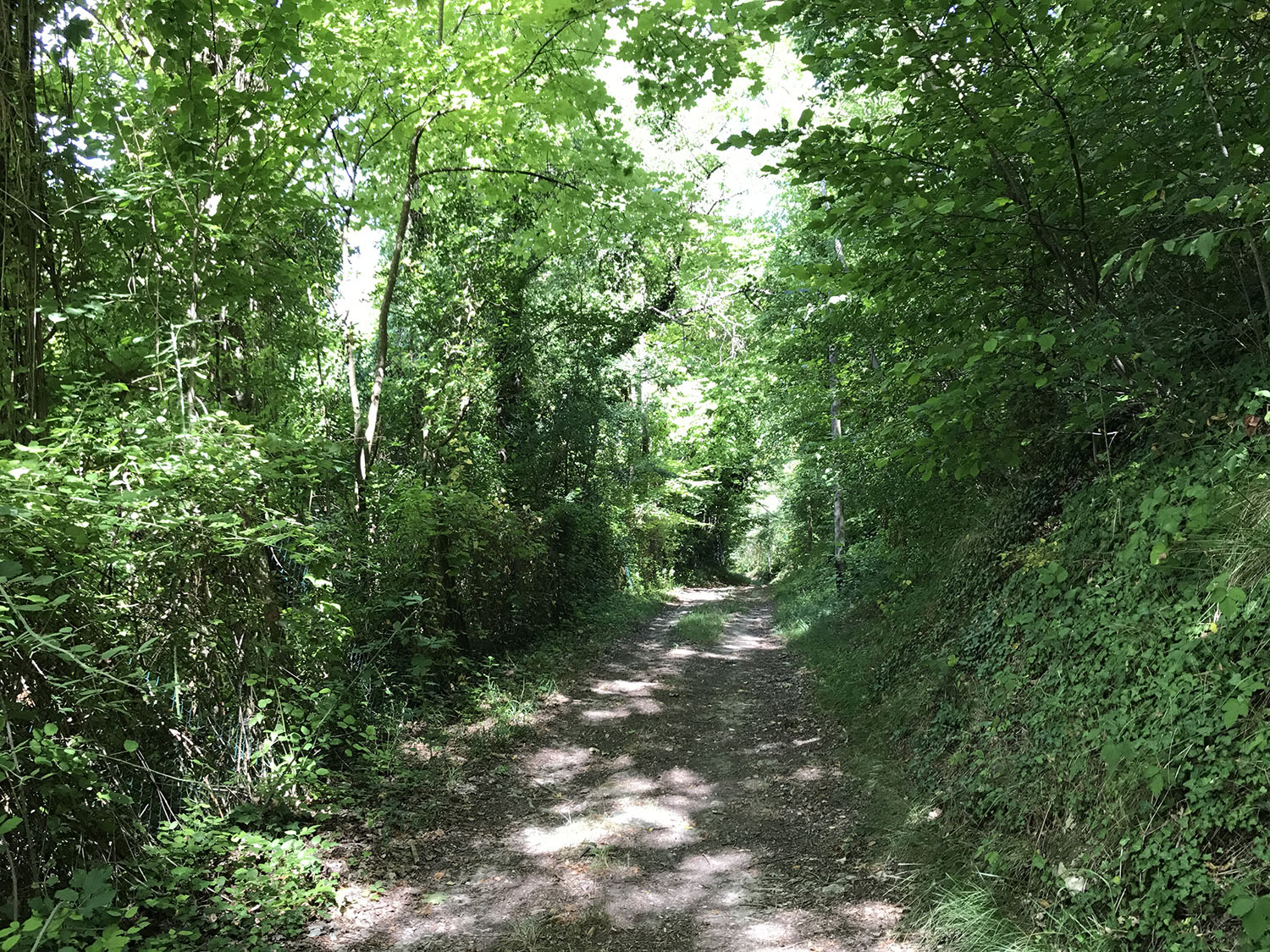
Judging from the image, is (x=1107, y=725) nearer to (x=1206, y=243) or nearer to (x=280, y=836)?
(x=1206, y=243)

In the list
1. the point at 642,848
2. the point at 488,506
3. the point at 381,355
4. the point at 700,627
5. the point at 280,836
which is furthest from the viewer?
the point at 700,627

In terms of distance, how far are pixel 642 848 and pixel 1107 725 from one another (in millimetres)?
2999

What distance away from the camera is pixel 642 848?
479 cm

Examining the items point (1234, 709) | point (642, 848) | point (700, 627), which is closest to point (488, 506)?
point (642, 848)

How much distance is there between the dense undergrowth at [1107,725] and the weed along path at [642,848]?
523 millimetres

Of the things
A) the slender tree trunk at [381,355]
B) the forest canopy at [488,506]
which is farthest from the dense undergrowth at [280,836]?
the slender tree trunk at [381,355]

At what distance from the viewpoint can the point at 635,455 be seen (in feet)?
60.1

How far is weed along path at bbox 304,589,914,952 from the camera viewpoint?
3822mm

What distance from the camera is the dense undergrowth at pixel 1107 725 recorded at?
2736 millimetres

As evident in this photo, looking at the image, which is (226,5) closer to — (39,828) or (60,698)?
(60,698)

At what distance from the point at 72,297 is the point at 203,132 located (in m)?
1.71

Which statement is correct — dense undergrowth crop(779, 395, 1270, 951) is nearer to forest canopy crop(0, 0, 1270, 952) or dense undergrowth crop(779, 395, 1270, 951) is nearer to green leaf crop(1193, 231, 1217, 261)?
forest canopy crop(0, 0, 1270, 952)

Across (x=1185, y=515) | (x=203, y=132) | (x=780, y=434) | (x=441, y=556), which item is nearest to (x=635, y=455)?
(x=780, y=434)

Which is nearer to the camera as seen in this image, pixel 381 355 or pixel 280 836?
pixel 280 836
